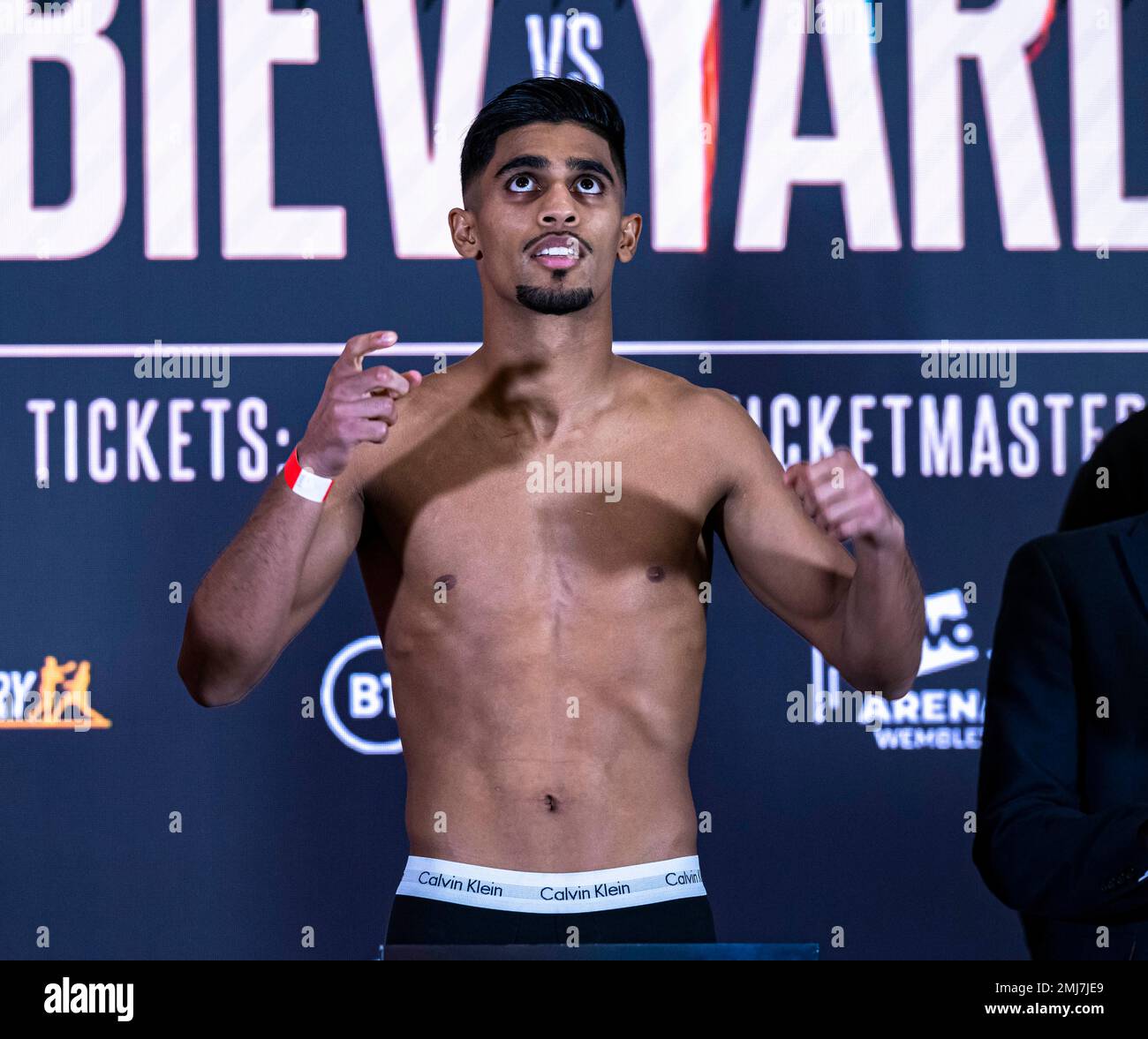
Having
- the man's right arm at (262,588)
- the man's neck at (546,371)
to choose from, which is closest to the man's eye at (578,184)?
the man's neck at (546,371)

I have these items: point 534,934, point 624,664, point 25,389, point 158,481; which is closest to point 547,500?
point 624,664

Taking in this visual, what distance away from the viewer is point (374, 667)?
8.95 ft

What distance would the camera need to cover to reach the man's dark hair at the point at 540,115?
208 cm

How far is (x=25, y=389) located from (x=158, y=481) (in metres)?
0.31

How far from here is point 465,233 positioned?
212cm

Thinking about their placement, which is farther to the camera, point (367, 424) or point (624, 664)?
point (624, 664)

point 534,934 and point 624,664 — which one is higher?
point 624,664

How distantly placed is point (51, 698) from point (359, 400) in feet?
4.36

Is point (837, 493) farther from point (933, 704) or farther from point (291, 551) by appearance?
point (933, 704)

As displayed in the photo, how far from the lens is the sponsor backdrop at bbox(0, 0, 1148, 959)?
106 inches

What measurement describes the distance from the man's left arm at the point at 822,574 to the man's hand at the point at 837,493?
10 centimetres

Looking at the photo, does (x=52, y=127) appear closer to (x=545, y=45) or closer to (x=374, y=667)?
(x=545, y=45)

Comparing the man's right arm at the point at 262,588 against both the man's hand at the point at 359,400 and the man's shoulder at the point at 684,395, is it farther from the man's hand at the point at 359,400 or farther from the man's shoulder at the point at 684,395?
the man's shoulder at the point at 684,395

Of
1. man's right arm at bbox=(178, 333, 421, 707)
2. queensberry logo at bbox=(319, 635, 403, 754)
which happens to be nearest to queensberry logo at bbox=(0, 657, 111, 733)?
queensberry logo at bbox=(319, 635, 403, 754)
